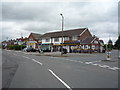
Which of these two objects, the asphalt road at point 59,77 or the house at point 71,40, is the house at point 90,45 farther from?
the asphalt road at point 59,77

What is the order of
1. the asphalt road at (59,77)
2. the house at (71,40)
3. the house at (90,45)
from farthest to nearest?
the house at (71,40), the house at (90,45), the asphalt road at (59,77)

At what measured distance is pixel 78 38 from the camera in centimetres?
4694

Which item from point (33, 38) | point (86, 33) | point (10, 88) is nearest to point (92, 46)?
point (86, 33)

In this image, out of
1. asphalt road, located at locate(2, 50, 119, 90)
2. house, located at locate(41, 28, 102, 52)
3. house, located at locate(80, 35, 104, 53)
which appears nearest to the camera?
asphalt road, located at locate(2, 50, 119, 90)

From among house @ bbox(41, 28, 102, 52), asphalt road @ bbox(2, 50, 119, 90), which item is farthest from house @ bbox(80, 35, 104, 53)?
asphalt road @ bbox(2, 50, 119, 90)

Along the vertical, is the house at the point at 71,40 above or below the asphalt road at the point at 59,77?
above

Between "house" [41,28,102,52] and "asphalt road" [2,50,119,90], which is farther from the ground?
"house" [41,28,102,52]

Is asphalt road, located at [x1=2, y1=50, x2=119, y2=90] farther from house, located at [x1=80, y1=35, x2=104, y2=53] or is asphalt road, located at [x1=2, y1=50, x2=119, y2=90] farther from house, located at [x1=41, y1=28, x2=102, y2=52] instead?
house, located at [x1=41, y1=28, x2=102, y2=52]

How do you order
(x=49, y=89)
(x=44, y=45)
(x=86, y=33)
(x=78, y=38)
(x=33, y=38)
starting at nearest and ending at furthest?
(x=49, y=89) → (x=78, y=38) → (x=86, y=33) → (x=44, y=45) → (x=33, y=38)

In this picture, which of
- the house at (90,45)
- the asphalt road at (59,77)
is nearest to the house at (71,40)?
the house at (90,45)

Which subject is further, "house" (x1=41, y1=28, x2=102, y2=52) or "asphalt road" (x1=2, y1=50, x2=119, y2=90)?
"house" (x1=41, y1=28, x2=102, y2=52)

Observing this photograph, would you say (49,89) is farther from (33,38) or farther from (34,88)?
(33,38)

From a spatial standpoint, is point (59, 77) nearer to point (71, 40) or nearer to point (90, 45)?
point (90, 45)

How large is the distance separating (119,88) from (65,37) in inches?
1779
